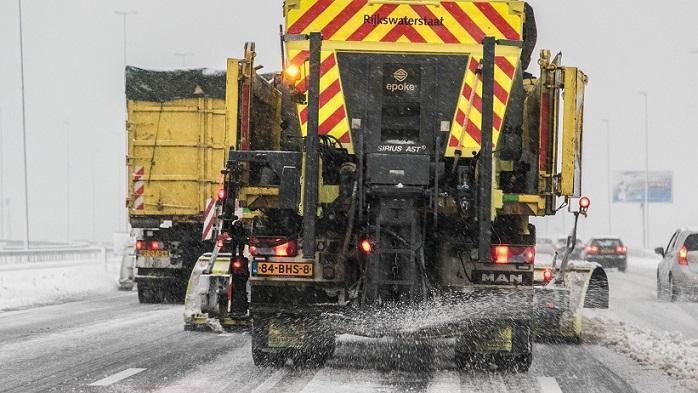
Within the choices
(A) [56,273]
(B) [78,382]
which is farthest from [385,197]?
(A) [56,273]

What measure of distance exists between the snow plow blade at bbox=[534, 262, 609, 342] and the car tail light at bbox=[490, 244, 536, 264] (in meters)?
2.05

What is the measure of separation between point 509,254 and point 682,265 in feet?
43.0

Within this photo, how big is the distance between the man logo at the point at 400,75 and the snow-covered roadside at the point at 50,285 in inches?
427

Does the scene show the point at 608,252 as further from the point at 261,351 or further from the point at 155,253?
the point at 261,351

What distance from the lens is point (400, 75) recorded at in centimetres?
921

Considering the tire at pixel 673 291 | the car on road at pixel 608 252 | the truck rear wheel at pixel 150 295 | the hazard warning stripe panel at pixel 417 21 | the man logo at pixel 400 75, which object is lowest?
the car on road at pixel 608 252

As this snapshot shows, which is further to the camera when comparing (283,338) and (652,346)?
(652,346)

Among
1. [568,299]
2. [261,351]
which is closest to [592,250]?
[568,299]

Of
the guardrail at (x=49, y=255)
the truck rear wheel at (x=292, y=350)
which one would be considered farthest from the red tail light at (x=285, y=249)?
the guardrail at (x=49, y=255)

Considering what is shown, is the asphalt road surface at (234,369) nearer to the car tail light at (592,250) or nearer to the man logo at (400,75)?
the man logo at (400,75)

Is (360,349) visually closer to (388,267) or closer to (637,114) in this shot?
(388,267)

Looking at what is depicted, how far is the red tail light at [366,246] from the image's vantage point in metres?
8.70

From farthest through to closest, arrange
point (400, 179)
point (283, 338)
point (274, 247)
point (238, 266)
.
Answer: point (283, 338) < point (238, 266) < point (274, 247) < point (400, 179)

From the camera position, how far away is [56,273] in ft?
84.8
